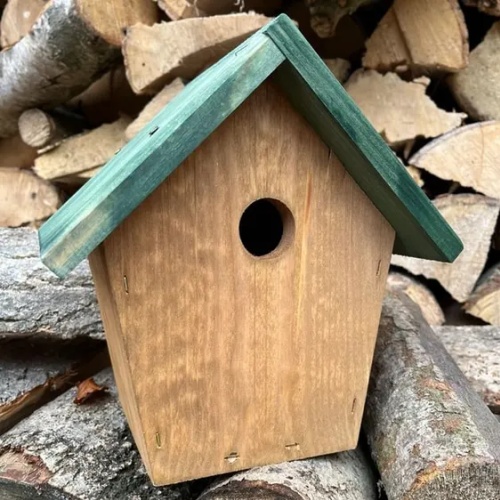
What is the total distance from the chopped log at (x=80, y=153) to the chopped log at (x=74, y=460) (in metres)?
0.86

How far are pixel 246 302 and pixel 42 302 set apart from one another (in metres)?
0.60

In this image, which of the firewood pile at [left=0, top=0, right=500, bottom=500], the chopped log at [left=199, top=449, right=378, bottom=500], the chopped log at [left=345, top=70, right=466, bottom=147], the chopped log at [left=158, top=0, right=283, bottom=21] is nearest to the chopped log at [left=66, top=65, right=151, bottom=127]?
the firewood pile at [left=0, top=0, right=500, bottom=500]

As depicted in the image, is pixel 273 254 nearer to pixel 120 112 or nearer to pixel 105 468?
pixel 105 468

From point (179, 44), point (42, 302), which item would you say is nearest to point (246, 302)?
point (42, 302)

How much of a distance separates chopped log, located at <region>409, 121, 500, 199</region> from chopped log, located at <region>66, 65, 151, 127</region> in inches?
34.4

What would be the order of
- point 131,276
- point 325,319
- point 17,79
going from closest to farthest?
point 131,276 < point 325,319 < point 17,79

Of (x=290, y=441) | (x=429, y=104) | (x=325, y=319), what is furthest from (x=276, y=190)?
(x=429, y=104)

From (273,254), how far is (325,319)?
0.47 ft

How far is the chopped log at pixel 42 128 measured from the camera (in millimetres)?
1846

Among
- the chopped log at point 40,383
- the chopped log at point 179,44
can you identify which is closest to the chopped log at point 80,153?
the chopped log at point 179,44

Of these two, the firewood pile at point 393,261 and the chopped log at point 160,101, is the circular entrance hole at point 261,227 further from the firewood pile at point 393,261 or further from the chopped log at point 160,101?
the chopped log at point 160,101

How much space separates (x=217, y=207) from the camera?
854mm

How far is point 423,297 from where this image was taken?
176 cm

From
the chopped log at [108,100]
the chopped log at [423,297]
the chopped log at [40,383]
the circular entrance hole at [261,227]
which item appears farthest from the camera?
the chopped log at [108,100]
